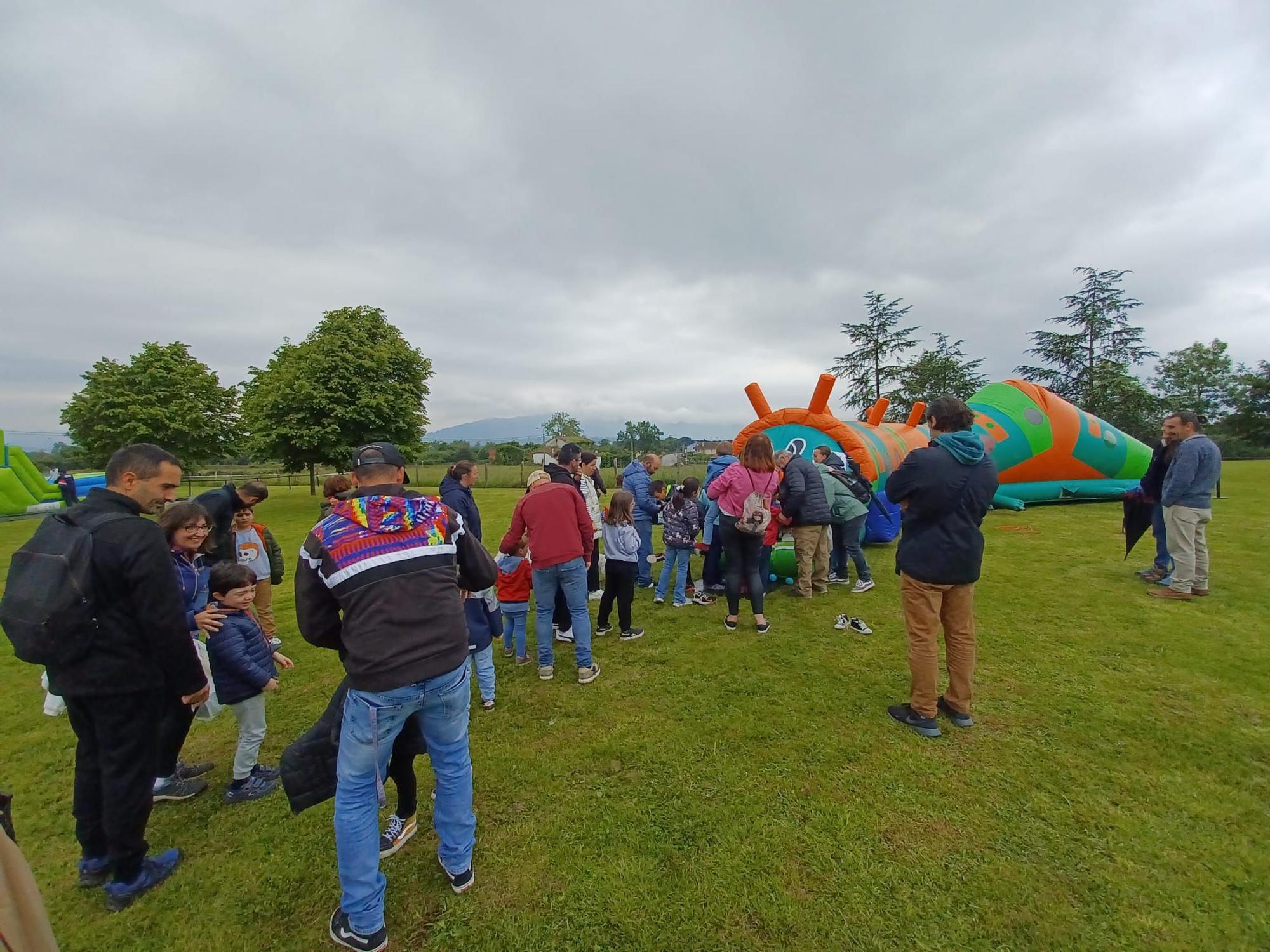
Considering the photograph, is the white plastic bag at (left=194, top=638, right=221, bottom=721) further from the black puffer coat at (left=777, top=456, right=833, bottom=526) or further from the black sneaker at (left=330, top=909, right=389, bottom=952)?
the black puffer coat at (left=777, top=456, right=833, bottom=526)

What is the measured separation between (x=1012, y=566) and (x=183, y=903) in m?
9.82

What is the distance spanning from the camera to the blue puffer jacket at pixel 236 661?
3166mm

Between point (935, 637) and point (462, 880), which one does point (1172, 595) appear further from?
point (462, 880)

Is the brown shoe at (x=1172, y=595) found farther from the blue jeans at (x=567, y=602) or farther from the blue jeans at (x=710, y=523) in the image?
the blue jeans at (x=567, y=602)

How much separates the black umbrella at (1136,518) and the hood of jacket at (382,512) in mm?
9027

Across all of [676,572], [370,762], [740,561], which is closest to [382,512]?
[370,762]

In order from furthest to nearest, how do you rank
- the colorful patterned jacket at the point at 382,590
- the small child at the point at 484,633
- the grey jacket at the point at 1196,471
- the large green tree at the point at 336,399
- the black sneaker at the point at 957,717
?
the large green tree at the point at 336,399 → the grey jacket at the point at 1196,471 → the small child at the point at 484,633 → the black sneaker at the point at 957,717 → the colorful patterned jacket at the point at 382,590

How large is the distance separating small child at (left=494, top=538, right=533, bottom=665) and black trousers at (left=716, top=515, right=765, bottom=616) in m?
2.03

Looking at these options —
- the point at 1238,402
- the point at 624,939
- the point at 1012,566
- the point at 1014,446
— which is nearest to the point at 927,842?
the point at 624,939

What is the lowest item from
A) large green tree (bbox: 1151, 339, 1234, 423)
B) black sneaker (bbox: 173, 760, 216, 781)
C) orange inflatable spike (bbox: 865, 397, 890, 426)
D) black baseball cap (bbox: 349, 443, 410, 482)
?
black sneaker (bbox: 173, 760, 216, 781)

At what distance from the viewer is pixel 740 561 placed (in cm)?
577

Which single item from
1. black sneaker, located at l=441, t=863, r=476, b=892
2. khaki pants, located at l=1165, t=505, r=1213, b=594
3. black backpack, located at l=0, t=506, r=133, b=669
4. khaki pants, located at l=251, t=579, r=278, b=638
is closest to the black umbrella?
khaki pants, located at l=1165, t=505, r=1213, b=594

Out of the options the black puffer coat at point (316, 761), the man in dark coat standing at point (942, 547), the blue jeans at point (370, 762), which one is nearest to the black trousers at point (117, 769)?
the black puffer coat at point (316, 761)

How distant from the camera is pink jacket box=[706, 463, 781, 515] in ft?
18.0
